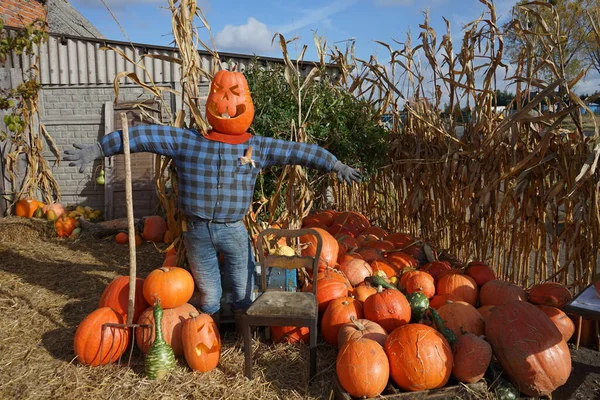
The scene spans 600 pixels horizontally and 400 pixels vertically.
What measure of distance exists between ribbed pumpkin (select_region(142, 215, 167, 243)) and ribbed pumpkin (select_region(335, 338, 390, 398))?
15.2ft

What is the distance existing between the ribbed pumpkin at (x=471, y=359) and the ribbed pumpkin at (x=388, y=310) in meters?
0.51

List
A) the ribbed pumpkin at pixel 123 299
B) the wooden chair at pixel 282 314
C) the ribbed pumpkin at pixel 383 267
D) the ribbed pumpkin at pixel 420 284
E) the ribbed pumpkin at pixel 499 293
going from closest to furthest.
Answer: the wooden chair at pixel 282 314, the ribbed pumpkin at pixel 123 299, the ribbed pumpkin at pixel 499 293, the ribbed pumpkin at pixel 420 284, the ribbed pumpkin at pixel 383 267

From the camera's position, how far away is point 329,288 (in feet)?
11.3

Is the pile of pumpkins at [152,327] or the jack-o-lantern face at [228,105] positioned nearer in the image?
the pile of pumpkins at [152,327]

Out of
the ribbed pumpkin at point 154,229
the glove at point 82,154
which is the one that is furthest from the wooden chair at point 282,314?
the ribbed pumpkin at point 154,229

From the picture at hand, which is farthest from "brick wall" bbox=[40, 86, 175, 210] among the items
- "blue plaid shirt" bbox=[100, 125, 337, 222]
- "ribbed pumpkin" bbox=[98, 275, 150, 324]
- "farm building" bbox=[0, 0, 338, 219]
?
"blue plaid shirt" bbox=[100, 125, 337, 222]

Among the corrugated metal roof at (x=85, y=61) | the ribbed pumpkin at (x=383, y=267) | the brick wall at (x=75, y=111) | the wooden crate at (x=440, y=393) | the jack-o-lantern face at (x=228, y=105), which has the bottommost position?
the wooden crate at (x=440, y=393)

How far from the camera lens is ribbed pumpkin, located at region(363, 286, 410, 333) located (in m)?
3.09

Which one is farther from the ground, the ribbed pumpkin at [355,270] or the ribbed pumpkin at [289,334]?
the ribbed pumpkin at [355,270]

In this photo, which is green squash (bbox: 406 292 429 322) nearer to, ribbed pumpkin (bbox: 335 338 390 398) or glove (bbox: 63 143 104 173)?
ribbed pumpkin (bbox: 335 338 390 398)

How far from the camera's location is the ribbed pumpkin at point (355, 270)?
3879 millimetres

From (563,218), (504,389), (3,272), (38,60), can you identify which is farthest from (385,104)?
(38,60)

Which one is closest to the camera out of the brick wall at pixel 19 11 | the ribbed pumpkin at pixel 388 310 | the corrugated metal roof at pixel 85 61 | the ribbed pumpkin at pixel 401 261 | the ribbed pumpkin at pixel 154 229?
the ribbed pumpkin at pixel 388 310

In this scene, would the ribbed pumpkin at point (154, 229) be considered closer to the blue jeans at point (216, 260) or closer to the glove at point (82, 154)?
the blue jeans at point (216, 260)
